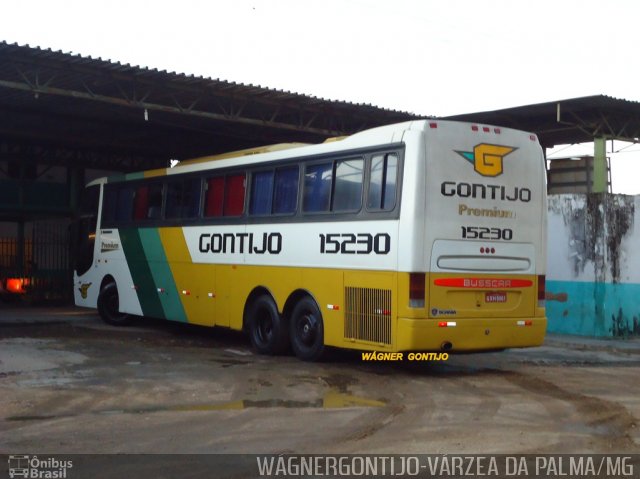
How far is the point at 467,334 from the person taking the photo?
12.5 metres

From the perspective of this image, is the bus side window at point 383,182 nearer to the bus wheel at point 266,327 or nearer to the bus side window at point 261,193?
the bus side window at point 261,193

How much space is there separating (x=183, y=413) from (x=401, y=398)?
8.81 feet

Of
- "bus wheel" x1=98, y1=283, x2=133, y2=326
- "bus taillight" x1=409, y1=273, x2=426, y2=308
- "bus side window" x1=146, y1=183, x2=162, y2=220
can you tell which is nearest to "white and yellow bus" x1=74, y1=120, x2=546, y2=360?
"bus taillight" x1=409, y1=273, x2=426, y2=308

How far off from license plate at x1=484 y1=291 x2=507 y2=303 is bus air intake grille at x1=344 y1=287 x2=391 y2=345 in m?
1.42

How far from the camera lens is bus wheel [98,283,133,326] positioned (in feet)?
65.5

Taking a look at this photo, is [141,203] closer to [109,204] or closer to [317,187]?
[109,204]

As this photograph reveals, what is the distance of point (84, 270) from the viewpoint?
68.9ft

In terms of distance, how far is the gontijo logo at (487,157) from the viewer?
12.7 meters

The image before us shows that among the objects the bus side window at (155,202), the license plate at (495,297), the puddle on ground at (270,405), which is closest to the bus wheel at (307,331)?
the license plate at (495,297)

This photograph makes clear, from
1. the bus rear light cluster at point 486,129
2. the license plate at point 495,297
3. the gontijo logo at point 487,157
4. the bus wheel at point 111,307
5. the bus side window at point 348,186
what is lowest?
the bus wheel at point 111,307

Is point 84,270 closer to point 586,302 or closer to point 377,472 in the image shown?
point 586,302

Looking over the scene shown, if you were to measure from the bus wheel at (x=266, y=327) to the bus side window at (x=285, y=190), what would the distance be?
1.53 m

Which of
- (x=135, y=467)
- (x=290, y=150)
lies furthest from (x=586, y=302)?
(x=135, y=467)

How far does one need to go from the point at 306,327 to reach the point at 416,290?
263 cm
